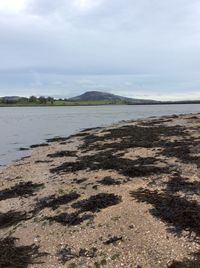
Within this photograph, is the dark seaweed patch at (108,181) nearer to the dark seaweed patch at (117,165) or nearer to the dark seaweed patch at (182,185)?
the dark seaweed patch at (117,165)

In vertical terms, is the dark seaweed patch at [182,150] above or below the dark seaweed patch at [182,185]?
above

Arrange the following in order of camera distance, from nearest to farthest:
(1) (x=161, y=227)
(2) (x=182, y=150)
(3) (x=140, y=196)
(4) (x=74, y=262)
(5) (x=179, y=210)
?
(4) (x=74, y=262) < (1) (x=161, y=227) < (5) (x=179, y=210) < (3) (x=140, y=196) < (2) (x=182, y=150)

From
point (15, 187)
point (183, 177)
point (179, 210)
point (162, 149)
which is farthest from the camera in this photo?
point (162, 149)

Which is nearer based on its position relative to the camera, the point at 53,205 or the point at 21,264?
the point at 21,264

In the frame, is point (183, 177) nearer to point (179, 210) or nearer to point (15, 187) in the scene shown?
point (179, 210)

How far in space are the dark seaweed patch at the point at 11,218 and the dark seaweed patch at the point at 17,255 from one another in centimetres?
149

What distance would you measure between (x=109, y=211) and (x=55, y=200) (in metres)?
2.54

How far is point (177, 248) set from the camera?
319 inches

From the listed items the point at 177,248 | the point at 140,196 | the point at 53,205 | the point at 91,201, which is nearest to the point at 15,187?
the point at 53,205

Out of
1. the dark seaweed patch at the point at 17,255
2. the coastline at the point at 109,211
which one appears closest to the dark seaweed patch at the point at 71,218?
the coastline at the point at 109,211

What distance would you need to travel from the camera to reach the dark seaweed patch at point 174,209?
9.16 meters

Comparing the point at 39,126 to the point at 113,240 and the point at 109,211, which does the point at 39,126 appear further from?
the point at 113,240

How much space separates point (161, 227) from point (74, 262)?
2.20 m

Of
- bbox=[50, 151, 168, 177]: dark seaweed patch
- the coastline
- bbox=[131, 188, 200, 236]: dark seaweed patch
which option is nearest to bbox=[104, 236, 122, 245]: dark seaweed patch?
the coastline
